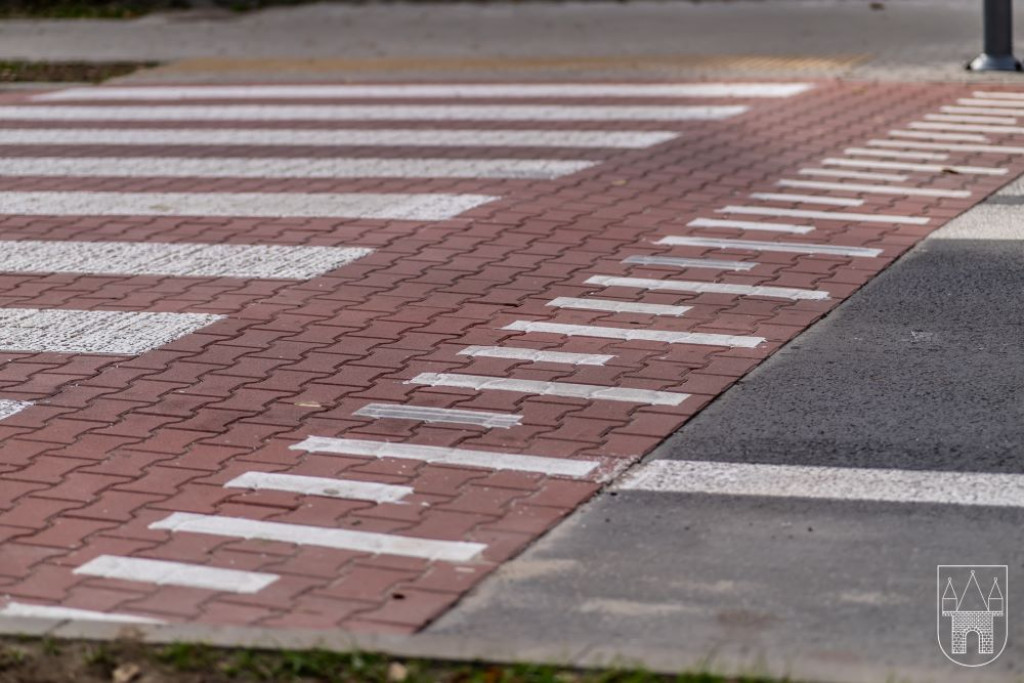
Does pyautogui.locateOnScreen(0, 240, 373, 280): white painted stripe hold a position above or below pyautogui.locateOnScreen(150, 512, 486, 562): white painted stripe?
above

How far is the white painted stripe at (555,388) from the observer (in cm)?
707

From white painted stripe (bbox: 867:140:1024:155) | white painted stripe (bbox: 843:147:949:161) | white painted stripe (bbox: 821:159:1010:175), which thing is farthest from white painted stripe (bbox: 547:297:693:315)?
white painted stripe (bbox: 867:140:1024:155)

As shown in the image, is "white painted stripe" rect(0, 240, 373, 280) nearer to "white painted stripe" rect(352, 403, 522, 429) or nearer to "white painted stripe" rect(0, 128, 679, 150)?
"white painted stripe" rect(352, 403, 522, 429)

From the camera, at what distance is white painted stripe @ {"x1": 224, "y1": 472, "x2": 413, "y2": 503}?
19.9 feet

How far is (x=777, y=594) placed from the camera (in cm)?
516

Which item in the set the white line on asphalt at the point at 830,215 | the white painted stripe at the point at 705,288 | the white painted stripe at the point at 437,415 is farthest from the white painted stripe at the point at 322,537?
the white line on asphalt at the point at 830,215

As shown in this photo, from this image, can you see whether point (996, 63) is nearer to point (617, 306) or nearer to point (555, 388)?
point (617, 306)

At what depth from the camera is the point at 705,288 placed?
8695 mm

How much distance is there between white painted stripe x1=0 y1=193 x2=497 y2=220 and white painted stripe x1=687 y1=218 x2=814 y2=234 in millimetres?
1470

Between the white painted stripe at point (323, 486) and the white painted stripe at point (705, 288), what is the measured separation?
2.91m

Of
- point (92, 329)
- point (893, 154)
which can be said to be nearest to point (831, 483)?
point (92, 329)

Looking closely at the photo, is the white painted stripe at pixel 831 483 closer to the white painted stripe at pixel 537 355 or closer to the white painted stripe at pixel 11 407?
the white painted stripe at pixel 537 355

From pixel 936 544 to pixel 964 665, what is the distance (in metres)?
Answer: 0.92

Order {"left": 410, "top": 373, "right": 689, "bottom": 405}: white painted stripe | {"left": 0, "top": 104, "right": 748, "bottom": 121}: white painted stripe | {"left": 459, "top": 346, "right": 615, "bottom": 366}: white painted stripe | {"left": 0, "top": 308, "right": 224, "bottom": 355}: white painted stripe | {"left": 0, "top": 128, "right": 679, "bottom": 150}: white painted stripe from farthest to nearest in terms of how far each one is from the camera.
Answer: {"left": 0, "top": 104, "right": 748, "bottom": 121}: white painted stripe → {"left": 0, "top": 128, "right": 679, "bottom": 150}: white painted stripe → {"left": 0, "top": 308, "right": 224, "bottom": 355}: white painted stripe → {"left": 459, "top": 346, "right": 615, "bottom": 366}: white painted stripe → {"left": 410, "top": 373, "right": 689, "bottom": 405}: white painted stripe
